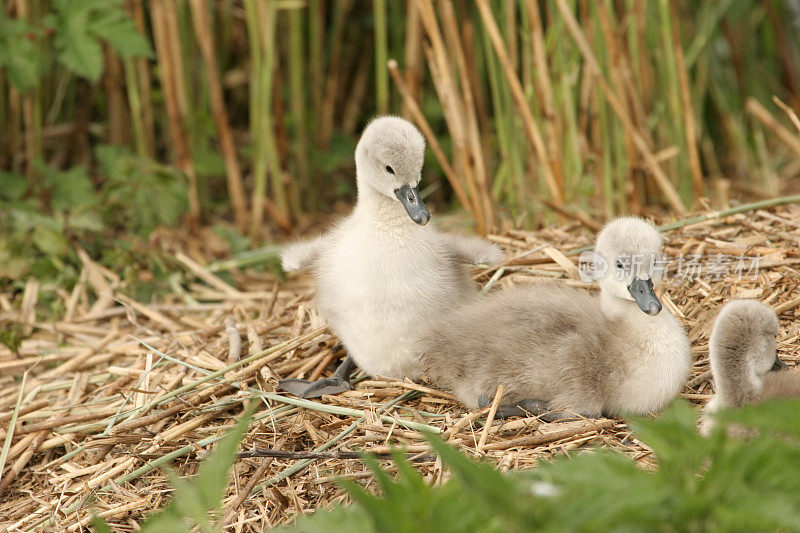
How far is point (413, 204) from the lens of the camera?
279cm

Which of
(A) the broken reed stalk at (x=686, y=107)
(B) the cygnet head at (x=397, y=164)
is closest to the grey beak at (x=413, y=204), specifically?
(B) the cygnet head at (x=397, y=164)

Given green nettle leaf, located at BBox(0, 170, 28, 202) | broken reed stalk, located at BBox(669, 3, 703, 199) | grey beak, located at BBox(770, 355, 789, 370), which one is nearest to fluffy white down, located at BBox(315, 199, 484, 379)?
grey beak, located at BBox(770, 355, 789, 370)

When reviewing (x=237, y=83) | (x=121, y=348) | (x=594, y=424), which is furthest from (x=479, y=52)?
(x=594, y=424)

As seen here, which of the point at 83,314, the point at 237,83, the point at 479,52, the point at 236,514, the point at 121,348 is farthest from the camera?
the point at 237,83

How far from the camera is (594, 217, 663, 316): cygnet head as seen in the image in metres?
2.55

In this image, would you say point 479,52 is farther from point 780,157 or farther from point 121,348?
point 121,348

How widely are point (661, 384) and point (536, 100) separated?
81.0 inches

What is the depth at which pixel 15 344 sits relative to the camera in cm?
344

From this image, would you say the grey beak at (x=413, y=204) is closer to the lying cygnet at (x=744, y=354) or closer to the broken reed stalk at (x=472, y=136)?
the lying cygnet at (x=744, y=354)

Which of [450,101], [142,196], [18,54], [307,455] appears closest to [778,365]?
[307,455]

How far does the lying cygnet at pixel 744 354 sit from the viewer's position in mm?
2391

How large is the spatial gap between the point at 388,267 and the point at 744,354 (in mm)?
1056

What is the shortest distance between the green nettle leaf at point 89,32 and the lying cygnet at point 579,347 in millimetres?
2220

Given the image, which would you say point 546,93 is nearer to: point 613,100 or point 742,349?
point 613,100
